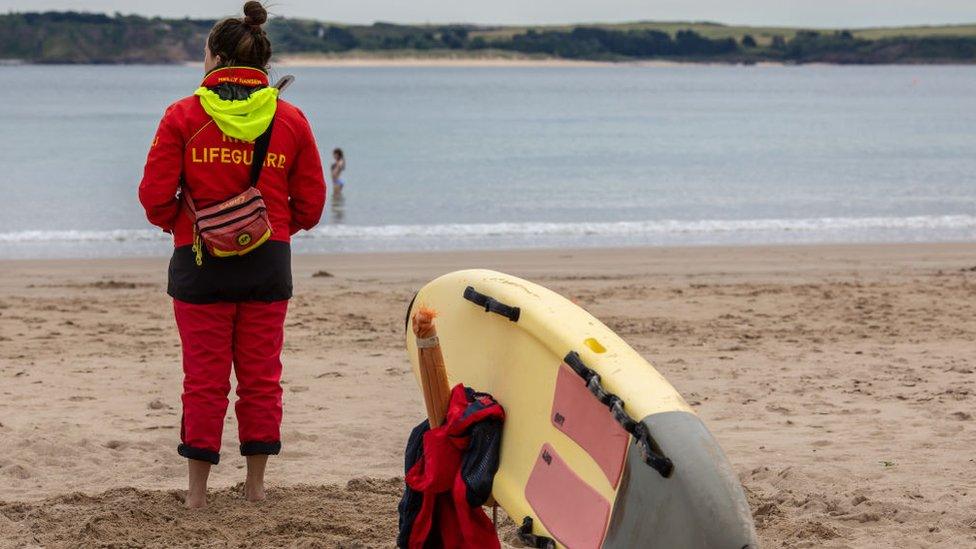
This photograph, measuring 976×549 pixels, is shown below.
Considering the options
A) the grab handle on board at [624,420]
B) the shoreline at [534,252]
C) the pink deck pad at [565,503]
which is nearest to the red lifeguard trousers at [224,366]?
the pink deck pad at [565,503]

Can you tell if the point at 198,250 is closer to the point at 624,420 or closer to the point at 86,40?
the point at 624,420

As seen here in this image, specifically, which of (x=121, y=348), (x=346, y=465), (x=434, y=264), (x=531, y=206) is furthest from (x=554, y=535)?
(x=531, y=206)

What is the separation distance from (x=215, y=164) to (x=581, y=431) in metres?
1.73

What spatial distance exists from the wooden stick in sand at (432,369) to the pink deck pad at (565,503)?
0.41m

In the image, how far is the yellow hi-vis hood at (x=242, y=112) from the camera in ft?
14.8

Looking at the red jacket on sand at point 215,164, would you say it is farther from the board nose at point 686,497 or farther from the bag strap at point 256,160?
the board nose at point 686,497

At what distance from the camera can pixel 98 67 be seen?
508ft

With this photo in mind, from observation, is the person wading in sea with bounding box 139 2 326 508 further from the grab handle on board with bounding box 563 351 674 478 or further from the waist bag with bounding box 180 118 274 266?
the grab handle on board with bounding box 563 351 674 478

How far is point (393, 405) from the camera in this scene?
22.5 feet

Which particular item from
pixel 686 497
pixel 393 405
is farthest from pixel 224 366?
pixel 393 405

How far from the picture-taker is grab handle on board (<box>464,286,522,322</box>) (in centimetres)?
404

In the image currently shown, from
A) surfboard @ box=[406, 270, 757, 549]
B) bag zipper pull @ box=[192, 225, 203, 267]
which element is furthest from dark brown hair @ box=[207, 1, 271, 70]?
surfboard @ box=[406, 270, 757, 549]

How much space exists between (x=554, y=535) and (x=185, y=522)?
1.63 meters

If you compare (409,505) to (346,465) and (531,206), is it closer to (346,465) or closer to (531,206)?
(346,465)
